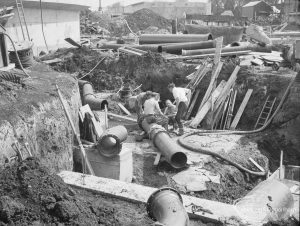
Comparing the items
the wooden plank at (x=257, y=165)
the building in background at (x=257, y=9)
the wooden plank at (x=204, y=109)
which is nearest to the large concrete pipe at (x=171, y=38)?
the wooden plank at (x=204, y=109)

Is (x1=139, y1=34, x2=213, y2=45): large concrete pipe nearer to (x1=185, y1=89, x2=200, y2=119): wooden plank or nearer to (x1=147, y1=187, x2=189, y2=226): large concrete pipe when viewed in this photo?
(x1=185, y1=89, x2=200, y2=119): wooden plank

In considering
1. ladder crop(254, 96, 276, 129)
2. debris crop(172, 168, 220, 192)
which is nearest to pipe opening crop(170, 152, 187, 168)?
debris crop(172, 168, 220, 192)

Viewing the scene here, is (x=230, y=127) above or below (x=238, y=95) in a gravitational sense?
below

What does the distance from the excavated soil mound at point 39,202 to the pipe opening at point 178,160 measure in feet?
10.6

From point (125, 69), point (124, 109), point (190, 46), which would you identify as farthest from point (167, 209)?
point (190, 46)

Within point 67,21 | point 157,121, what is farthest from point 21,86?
point 67,21

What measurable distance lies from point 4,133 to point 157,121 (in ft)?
16.2

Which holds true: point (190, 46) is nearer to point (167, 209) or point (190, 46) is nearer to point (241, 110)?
point (241, 110)

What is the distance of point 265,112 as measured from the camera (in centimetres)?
1195

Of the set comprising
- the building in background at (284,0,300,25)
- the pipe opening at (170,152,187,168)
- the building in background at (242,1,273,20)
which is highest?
the building in background at (242,1,273,20)

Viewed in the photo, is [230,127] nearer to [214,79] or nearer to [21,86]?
[214,79]

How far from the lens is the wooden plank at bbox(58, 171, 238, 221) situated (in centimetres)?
587

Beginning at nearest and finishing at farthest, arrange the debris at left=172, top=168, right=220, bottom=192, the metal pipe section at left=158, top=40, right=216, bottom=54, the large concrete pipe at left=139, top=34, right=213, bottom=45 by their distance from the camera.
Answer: the debris at left=172, top=168, right=220, bottom=192, the metal pipe section at left=158, top=40, right=216, bottom=54, the large concrete pipe at left=139, top=34, right=213, bottom=45

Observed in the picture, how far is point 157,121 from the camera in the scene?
1030 centimetres
